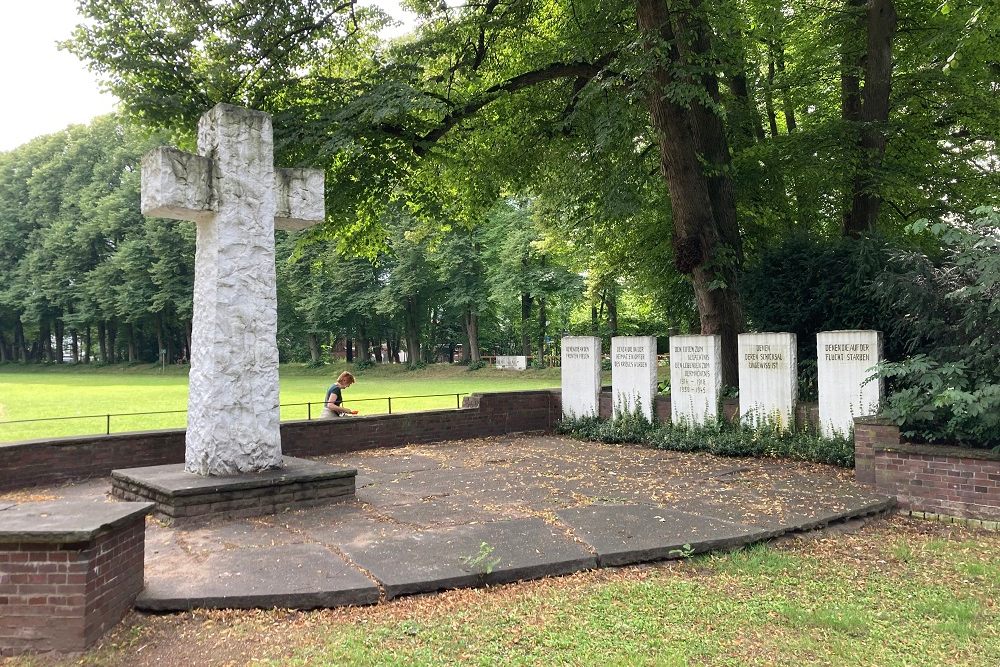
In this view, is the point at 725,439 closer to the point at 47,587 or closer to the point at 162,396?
the point at 47,587

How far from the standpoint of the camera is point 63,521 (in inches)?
156

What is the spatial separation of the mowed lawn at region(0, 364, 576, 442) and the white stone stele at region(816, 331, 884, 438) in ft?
19.9

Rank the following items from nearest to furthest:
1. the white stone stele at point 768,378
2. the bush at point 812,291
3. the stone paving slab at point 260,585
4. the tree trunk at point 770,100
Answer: the stone paving slab at point 260,585 < the white stone stele at point 768,378 < the bush at point 812,291 < the tree trunk at point 770,100

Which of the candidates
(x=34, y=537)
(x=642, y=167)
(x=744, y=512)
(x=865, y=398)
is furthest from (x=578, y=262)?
(x=34, y=537)

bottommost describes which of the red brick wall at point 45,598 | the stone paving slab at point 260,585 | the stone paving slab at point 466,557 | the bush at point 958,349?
the stone paving slab at point 466,557

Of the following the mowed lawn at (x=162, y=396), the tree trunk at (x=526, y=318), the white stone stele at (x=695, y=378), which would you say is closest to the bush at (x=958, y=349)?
the white stone stele at (x=695, y=378)

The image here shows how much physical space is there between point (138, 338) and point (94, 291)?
37.9 ft

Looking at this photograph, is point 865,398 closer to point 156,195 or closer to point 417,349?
point 156,195

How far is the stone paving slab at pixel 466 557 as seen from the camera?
4.76 m

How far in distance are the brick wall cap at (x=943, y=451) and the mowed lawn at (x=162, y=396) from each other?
7.34 m

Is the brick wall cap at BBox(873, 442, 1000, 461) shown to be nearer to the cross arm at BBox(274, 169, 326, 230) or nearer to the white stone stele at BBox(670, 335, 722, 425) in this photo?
the white stone stele at BBox(670, 335, 722, 425)

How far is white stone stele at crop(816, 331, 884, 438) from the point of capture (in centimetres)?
965

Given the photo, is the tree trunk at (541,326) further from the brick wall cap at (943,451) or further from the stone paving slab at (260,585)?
the stone paving slab at (260,585)

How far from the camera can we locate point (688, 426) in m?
11.7
